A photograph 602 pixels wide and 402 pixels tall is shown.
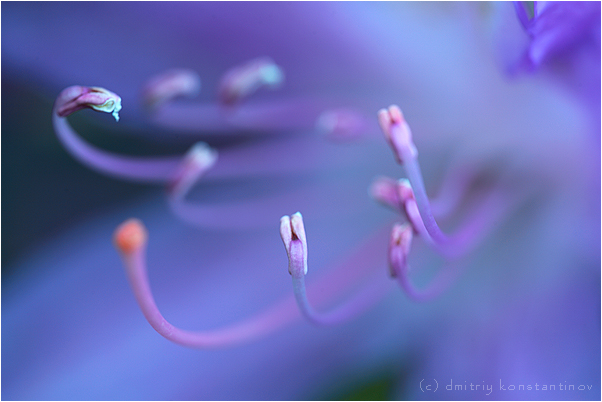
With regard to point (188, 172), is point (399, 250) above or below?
below

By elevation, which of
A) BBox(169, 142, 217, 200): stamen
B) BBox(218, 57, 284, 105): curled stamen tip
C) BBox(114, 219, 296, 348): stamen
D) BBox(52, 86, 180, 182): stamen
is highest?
BBox(218, 57, 284, 105): curled stamen tip

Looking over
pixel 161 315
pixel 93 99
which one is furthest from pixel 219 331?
pixel 93 99

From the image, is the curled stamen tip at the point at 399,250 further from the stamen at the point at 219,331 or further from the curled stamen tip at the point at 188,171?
the curled stamen tip at the point at 188,171

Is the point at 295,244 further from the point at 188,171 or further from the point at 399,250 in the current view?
the point at 188,171

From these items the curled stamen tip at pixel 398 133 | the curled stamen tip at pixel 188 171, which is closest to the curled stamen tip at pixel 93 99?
the curled stamen tip at pixel 188 171

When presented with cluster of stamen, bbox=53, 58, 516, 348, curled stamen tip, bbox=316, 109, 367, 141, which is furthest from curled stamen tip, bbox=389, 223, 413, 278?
curled stamen tip, bbox=316, 109, 367, 141

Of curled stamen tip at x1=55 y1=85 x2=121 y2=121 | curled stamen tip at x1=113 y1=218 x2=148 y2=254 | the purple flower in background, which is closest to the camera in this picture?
curled stamen tip at x1=113 y1=218 x2=148 y2=254

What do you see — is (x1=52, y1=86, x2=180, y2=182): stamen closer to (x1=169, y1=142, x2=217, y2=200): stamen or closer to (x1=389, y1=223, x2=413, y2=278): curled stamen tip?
(x1=169, y1=142, x2=217, y2=200): stamen
